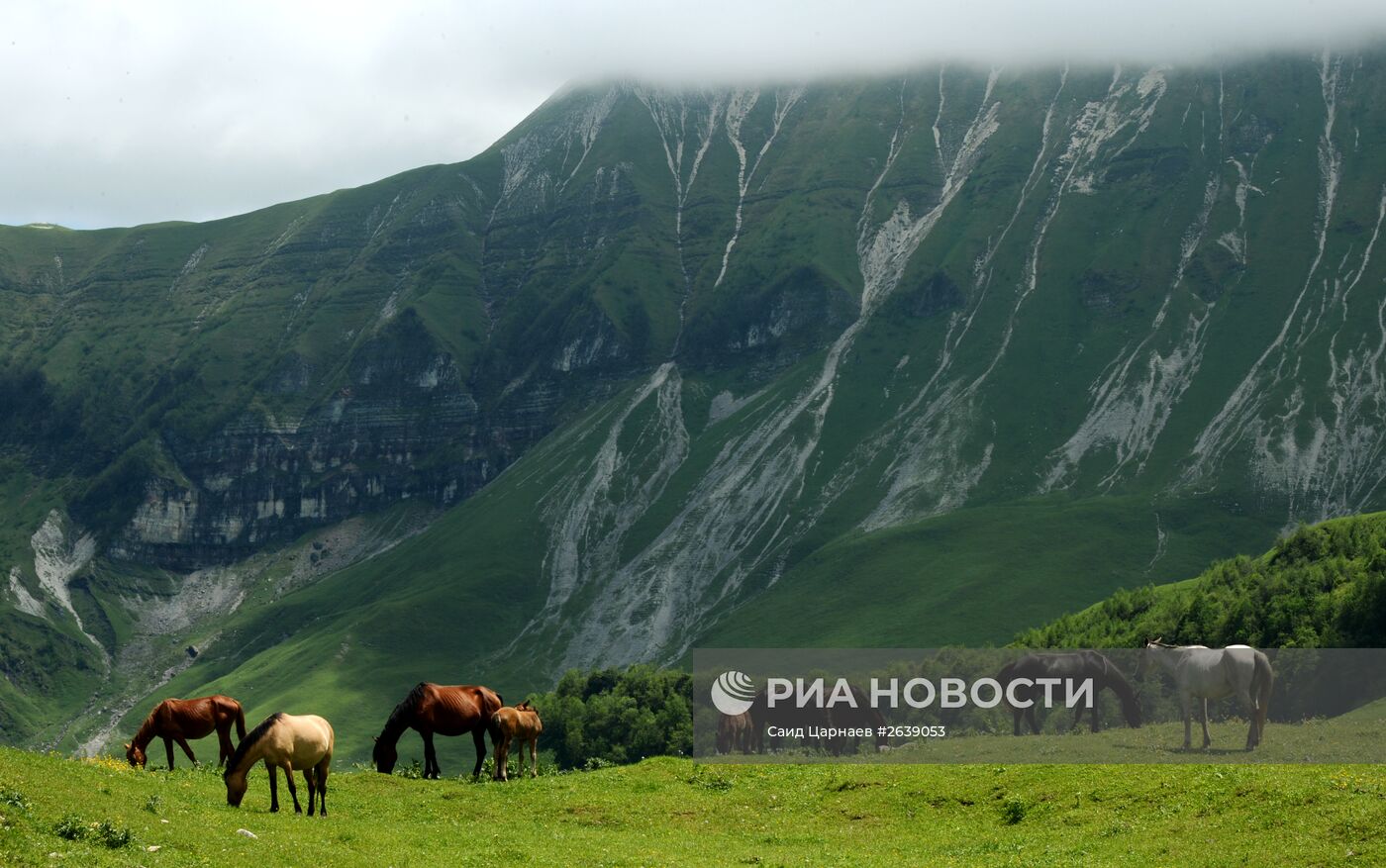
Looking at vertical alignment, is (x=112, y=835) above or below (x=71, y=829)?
below

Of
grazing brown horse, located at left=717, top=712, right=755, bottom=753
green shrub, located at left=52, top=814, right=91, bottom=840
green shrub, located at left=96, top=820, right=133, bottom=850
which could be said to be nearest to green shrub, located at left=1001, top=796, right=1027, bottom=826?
grazing brown horse, located at left=717, top=712, right=755, bottom=753

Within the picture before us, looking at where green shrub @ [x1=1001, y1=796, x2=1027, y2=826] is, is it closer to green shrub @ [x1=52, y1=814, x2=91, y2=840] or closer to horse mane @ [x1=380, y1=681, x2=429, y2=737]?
horse mane @ [x1=380, y1=681, x2=429, y2=737]

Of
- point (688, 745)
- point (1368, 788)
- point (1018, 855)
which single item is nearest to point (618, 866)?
point (1018, 855)

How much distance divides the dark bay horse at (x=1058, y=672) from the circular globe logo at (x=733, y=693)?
10759 mm

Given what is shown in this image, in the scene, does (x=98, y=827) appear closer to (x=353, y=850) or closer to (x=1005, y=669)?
(x=353, y=850)

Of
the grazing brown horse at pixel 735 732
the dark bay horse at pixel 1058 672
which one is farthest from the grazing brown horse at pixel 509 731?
the dark bay horse at pixel 1058 672

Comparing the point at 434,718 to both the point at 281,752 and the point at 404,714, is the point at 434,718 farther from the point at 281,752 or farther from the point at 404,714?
the point at 281,752

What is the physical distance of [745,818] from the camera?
155 ft

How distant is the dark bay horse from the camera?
191 ft

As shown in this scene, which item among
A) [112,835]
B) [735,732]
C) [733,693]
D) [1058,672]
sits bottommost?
[735,732]

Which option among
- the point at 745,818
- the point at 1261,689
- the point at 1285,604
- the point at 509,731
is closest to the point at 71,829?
the point at 745,818

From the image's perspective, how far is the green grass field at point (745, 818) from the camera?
3516 centimetres

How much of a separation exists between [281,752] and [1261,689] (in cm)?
3125

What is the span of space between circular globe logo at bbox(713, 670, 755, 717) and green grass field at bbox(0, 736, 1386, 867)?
23.4 feet
